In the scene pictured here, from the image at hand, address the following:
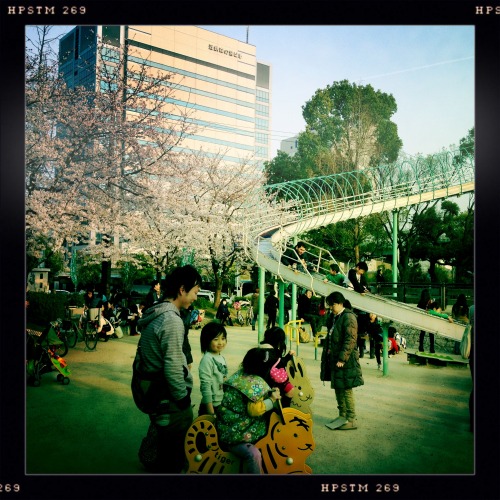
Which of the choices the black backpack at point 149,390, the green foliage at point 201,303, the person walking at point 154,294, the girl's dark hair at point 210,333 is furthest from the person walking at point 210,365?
the green foliage at point 201,303

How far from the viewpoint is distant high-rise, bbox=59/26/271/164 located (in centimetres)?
442

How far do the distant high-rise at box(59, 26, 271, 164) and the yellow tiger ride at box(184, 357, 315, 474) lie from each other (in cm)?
273

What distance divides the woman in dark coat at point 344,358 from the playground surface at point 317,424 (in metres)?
0.22

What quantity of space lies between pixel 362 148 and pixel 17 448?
14.2ft

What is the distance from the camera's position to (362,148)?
4.95 meters

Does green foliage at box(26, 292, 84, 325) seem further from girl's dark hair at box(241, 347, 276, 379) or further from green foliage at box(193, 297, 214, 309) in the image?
girl's dark hair at box(241, 347, 276, 379)

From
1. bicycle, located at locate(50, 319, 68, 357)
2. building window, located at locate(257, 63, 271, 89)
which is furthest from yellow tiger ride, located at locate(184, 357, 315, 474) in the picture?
building window, located at locate(257, 63, 271, 89)

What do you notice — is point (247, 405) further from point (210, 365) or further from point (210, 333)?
point (210, 333)

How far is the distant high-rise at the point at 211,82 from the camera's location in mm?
4422

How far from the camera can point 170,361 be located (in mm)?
3082

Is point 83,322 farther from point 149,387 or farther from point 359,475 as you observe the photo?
point 359,475

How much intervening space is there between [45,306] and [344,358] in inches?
125

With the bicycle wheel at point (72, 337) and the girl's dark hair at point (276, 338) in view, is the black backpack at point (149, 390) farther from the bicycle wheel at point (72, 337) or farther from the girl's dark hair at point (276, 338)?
the bicycle wheel at point (72, 337)
